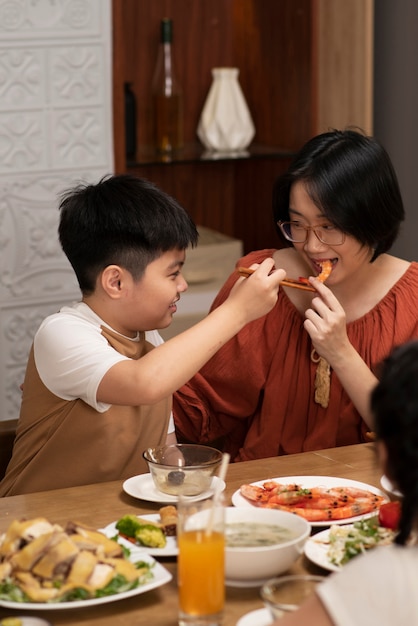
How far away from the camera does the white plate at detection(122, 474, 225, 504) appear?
5.55 ft

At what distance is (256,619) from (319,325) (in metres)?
0.94

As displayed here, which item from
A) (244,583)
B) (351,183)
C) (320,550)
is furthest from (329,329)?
(244,583)

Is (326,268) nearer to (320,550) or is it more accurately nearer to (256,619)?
(320,550)

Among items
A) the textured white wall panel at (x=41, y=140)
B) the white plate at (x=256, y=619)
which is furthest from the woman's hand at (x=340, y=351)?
the textured white wall panel at (x=41, y=140)

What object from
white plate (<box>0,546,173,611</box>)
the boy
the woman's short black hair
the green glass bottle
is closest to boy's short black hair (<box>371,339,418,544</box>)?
white plate (<box>0,546,173,611</box>)

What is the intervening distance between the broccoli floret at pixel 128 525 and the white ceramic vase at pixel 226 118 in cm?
235

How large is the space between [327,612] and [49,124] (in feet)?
7.72

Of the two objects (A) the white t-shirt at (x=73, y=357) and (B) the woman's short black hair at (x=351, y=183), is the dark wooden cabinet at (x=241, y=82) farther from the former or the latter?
(A) the white t-shirt at (x=73, y=357)

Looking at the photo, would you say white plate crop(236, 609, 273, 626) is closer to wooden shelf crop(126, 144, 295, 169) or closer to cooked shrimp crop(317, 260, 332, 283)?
cooked shrimp crop(317, 260, 332, 283)

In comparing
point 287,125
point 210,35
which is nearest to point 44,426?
point 287,125

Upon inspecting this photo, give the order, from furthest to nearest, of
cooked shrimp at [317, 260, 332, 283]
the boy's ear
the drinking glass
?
1. cooked shrimp at [317, 260, 332, 283]
2. the boy's ear
3. the drinking glass

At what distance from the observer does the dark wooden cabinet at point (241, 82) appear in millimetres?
3631

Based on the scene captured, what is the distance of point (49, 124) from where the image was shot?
124 inches

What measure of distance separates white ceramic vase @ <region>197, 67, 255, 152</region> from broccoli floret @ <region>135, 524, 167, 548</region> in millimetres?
2370
